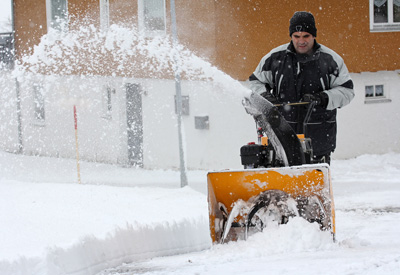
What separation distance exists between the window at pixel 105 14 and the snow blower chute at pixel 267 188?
35.5 ft

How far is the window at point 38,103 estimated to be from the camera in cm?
1931

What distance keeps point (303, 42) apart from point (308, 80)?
1.09ft

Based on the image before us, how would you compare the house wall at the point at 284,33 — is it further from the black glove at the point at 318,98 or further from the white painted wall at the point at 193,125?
the black glove at the point at 318,98

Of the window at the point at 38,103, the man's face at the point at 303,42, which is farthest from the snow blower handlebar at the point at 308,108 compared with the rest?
the window at the point at 38,103

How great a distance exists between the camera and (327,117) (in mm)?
5629

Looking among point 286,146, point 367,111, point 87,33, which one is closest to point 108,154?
point 87,33

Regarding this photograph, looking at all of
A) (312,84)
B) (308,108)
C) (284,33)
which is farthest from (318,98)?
(284,33)

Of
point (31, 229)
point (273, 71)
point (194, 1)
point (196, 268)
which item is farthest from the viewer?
point (194, 1)

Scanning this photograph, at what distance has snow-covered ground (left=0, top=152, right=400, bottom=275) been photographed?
4.20 metres

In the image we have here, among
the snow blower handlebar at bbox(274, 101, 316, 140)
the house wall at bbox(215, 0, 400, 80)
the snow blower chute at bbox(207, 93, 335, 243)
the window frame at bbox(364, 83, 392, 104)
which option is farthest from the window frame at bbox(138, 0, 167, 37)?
the snow blower chute at bbox(207, 93, 335, 243)

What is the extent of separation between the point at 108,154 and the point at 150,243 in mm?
10802

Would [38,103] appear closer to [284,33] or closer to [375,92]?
[284,33]

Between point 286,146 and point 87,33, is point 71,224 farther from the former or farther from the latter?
point 87,33

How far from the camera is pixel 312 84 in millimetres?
5461
